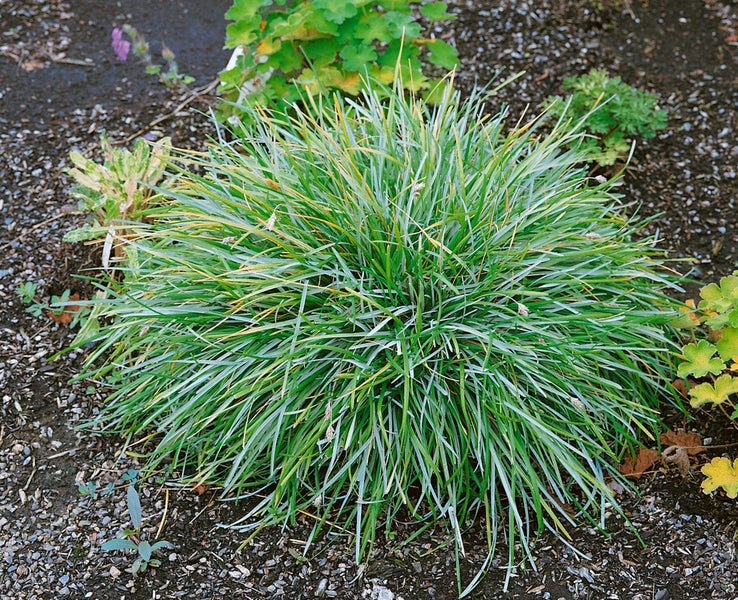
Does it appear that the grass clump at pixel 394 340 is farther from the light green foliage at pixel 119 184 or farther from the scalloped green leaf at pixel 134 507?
the light green foliage at pixel 119 184

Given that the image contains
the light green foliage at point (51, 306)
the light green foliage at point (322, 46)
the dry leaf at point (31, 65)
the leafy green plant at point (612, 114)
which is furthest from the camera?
the dry leaf at point (31, 65)

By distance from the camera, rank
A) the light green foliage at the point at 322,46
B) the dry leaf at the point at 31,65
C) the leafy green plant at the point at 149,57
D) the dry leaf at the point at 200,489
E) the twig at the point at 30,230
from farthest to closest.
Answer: the dry leaf at the point at 31,65 < the leafy green plant at the point at 149,57 < the twig at the point at 30,230 < the light green foliage at the point at 322,46 < the dry leaf at the point at 200,489

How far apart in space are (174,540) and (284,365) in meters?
0.66

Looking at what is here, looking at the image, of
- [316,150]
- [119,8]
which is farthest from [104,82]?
[316,150]

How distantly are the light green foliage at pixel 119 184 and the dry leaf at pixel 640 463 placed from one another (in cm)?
207

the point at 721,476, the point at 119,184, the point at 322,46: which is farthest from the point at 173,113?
the point at 721,476

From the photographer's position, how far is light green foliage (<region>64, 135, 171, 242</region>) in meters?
3.28

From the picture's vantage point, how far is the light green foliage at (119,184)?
3283 mm

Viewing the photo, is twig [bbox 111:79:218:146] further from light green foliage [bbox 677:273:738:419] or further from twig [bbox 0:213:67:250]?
light green foliage [bbox 677:273:738:419]

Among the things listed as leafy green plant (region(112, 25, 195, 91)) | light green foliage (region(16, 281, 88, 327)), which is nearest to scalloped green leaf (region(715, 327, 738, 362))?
light green foliage (region(16, 281, 88, 327))

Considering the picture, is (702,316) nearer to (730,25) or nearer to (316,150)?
(316,150)

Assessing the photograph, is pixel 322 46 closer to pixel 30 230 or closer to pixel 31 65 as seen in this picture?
pixel 30 230

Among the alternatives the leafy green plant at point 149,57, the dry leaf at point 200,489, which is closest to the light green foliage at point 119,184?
the leafy green plant at point 149,57

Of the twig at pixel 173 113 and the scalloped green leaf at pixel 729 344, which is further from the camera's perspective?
the twig at pixel 173 113
